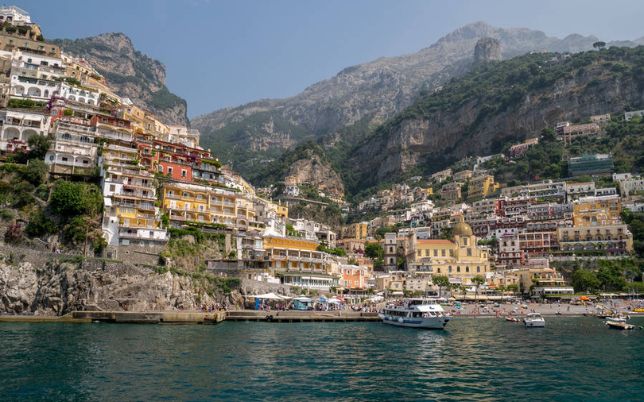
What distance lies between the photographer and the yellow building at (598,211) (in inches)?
3799

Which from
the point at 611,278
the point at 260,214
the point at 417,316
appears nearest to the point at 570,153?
the point at 611,278

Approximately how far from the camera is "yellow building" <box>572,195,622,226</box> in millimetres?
96500

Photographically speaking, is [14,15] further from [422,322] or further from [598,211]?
[598,211]

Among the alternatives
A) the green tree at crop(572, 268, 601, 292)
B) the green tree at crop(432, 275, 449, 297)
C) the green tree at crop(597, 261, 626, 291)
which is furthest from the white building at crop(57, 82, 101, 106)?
the green tree at crop(597, 261, 626, 291)

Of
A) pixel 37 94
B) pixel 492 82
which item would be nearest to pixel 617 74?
pixel 492 82

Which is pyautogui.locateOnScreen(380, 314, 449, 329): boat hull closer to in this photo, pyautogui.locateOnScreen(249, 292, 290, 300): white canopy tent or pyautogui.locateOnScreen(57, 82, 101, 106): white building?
pyautogui.locateOnScreen(249, 292, 290, 300): white canopy tent

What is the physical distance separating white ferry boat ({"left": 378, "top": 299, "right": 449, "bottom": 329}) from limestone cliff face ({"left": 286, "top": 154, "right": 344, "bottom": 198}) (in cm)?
10850

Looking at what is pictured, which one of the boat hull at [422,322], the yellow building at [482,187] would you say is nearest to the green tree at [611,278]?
the boat hull at [422,322]

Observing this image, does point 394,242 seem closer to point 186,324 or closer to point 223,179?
point 223,179

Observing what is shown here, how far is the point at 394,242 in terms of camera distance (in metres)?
105

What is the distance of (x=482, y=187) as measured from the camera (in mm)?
133500

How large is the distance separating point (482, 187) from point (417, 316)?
289ft

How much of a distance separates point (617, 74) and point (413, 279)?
103m

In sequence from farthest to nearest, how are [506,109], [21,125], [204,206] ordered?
[506,109] < [204,206] < [21,125]
